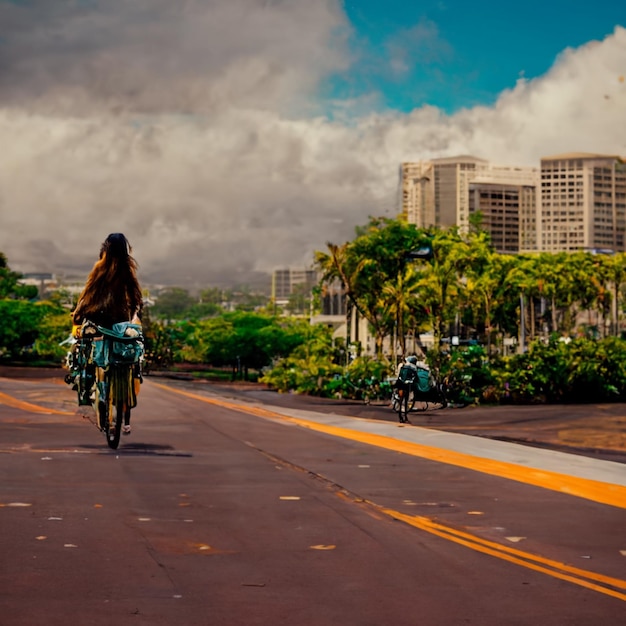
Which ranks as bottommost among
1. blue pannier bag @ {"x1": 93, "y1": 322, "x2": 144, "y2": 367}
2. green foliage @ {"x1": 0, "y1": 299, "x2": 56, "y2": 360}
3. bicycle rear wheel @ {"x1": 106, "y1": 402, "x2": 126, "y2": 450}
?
bicycle rear wheel @ {"x1": 106, "y1": 402, "x2": 126, "y2": 450}

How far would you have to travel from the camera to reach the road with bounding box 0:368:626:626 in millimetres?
5953

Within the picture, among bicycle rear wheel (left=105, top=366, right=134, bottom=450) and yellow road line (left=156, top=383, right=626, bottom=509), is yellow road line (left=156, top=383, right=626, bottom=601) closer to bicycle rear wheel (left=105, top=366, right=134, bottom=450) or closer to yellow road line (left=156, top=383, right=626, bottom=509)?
yellow road line (left=156, top=383, right=626, bottom=509)

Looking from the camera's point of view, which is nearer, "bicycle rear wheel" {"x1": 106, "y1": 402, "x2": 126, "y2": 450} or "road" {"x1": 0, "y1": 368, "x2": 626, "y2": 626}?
"road" {"x1": 0, "y1": 368, "x2": 626, "y2": 626}

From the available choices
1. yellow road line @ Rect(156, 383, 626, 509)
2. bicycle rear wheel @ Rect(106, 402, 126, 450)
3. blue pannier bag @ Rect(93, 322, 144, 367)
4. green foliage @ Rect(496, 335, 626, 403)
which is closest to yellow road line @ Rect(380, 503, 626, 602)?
yellow road line @ Rect(156, 383, 626, 509)

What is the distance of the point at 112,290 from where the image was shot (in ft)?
35.7

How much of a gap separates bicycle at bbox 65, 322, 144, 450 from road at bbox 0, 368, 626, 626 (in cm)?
65

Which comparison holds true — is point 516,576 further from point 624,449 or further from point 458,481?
point 624,449

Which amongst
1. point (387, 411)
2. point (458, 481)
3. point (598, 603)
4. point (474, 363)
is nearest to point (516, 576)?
point (598, 603)

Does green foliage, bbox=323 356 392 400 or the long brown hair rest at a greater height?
the long brown hair

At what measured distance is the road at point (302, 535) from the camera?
5.95m

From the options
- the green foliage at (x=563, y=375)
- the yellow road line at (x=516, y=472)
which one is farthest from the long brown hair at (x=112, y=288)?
the green foliage at (x=563, y=375)

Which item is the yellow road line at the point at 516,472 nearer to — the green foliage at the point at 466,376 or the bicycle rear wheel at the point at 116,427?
the bicycle rear wheel at the point at 116,427

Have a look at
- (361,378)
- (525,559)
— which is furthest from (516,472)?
(361,378)

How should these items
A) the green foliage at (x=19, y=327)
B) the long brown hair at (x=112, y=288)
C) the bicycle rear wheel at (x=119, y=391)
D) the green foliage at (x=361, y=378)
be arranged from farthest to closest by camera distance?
the green foliage at (x=19, y=327) → the green foliage at (x=361, y=378) → the bicycle rear wheel at (x=119, y=391) → the long brown hair at (x=112, y=288)
